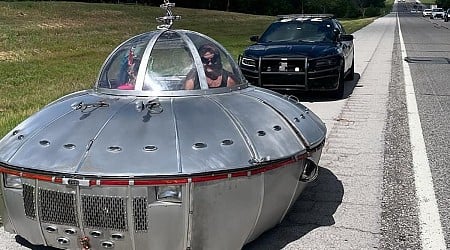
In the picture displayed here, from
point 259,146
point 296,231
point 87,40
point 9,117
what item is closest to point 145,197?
point 259,146

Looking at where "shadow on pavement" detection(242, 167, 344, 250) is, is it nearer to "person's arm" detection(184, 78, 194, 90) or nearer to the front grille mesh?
the front grille mesh

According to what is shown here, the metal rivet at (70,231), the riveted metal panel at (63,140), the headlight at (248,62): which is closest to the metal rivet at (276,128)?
the riveted metal panel at (63,140)

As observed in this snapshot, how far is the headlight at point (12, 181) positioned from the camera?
12.6ft

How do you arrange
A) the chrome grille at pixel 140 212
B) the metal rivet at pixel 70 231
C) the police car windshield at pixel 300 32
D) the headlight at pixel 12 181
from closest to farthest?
1. the chrome grille at pixel 140 212
2. the metal rivet at pixel 70 231
3. the headlight at pixel 12 181
4. the police car windshield at pixel 300 32

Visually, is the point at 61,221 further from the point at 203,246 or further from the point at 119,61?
the point at 119,61

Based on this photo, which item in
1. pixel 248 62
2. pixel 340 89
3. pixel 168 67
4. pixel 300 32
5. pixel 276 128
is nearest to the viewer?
pixel 276 128

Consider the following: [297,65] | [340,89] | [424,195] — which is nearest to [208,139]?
[424,195]

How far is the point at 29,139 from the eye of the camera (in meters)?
4.01

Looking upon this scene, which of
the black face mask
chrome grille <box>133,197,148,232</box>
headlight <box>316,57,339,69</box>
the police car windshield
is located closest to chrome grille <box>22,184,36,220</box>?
chrome grille <box>133,197,148,232</box>

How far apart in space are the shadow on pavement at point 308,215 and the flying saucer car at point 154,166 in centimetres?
16

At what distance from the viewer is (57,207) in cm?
368

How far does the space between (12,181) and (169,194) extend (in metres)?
1.02

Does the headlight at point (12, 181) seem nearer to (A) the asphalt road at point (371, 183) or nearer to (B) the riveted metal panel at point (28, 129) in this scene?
(B) the riveted metal panel at point (28, 129)

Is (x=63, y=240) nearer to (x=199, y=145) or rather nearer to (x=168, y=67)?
(x=199, y=145)
